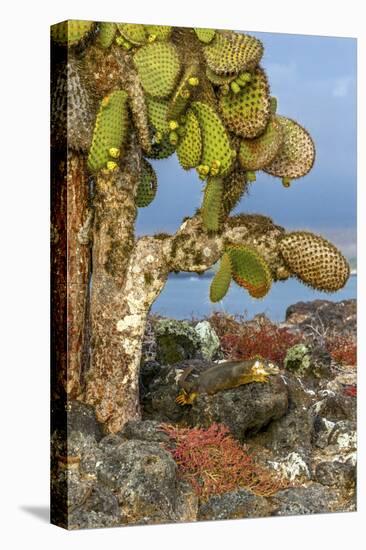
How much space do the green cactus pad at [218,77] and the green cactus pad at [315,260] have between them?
1.28m

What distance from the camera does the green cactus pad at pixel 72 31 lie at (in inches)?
453

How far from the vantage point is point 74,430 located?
11.6 metres

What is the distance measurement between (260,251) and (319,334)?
1.05 metres

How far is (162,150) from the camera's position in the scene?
11977mm

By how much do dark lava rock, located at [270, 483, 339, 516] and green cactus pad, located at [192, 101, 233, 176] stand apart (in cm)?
244

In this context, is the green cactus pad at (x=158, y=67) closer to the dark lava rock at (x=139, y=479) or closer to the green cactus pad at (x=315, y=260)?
the green cactus pad at (x=315, y=260)

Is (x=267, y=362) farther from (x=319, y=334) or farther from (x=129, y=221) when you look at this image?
(x=129, y=221)

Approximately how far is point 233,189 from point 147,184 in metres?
0.67

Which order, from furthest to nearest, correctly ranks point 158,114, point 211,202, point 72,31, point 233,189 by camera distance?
1. point 233,189
2. point 211,202
3. point 158,114
4. point 72,31

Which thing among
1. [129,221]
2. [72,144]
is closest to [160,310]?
[129,221]

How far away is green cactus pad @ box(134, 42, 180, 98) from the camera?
38.6ft

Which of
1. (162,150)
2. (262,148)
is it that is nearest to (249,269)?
(262,148)

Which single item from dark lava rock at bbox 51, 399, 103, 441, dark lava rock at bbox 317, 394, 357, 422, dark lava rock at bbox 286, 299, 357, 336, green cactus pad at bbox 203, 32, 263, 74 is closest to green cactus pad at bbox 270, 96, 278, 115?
green cactus pad at bbox 203, 32, 263, 74

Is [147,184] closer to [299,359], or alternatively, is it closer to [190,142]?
[190,142]
